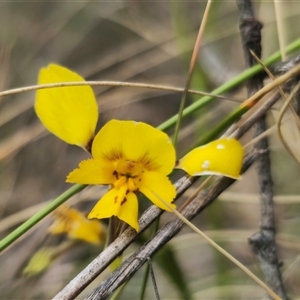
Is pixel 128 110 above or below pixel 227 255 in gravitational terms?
above

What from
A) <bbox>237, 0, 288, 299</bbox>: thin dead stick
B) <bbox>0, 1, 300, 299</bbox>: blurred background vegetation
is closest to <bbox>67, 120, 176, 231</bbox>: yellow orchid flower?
<bbox>237, 0, 288, 299</bbox>: thin dead stick

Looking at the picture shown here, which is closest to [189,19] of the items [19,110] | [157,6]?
[157,6]

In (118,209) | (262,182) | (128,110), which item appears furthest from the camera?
(128,110)

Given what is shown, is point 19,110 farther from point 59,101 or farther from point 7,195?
point 59,101

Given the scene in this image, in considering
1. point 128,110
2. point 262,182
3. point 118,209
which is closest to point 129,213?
point 118,209

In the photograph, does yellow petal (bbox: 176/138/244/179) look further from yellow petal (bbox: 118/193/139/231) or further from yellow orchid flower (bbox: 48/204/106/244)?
yellow orchid flower (bbox: 48/204/106/244)

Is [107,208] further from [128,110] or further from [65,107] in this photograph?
[128,110]
